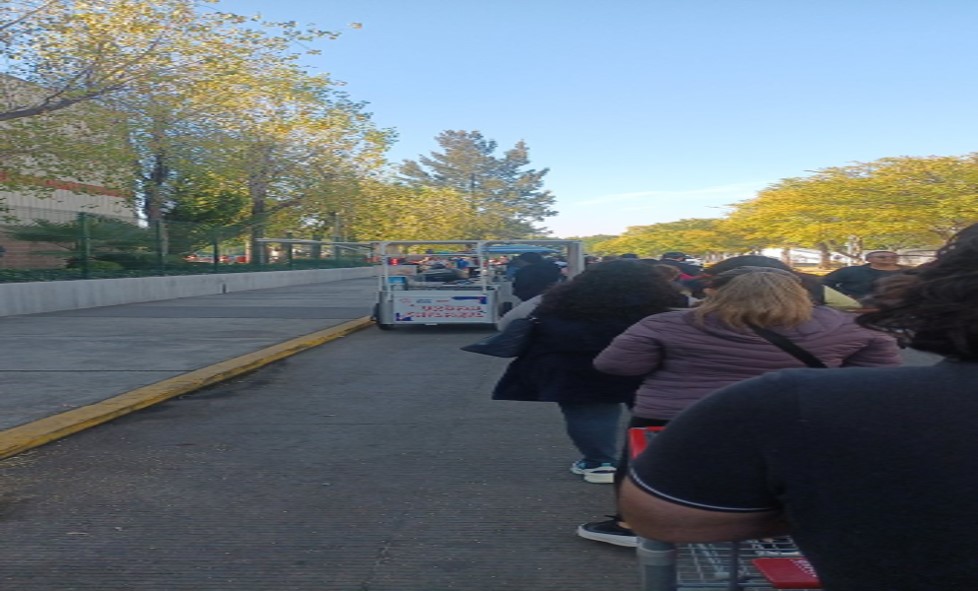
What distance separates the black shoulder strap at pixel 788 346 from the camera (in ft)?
8.74

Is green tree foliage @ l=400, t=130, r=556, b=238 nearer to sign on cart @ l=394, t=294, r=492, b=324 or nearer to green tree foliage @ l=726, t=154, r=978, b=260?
green tree foliage @ l=726, t=154, r=978, b=260

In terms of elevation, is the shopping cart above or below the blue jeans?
above

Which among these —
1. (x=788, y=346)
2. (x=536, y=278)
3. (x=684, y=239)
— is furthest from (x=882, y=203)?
(x=684, y=239)

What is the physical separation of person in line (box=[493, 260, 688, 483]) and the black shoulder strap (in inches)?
52.9

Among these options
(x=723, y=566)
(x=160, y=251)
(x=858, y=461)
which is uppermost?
(x=160, y=251)

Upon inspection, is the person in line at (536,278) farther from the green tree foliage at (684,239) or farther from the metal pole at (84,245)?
the green tree foliage at (684,239)

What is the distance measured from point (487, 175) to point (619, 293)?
81520 millimetres

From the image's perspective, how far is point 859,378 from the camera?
4.13ft

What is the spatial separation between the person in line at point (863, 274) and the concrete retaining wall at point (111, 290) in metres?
13.7

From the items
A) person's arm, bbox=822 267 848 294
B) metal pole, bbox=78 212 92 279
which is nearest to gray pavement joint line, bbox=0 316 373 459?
person's arm, bbox=822 267 848 294

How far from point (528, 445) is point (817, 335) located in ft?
10.4

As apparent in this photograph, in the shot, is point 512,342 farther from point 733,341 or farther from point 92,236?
point 92,236

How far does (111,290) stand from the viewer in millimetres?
18453

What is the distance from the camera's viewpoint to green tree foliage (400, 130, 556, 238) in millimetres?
82750
